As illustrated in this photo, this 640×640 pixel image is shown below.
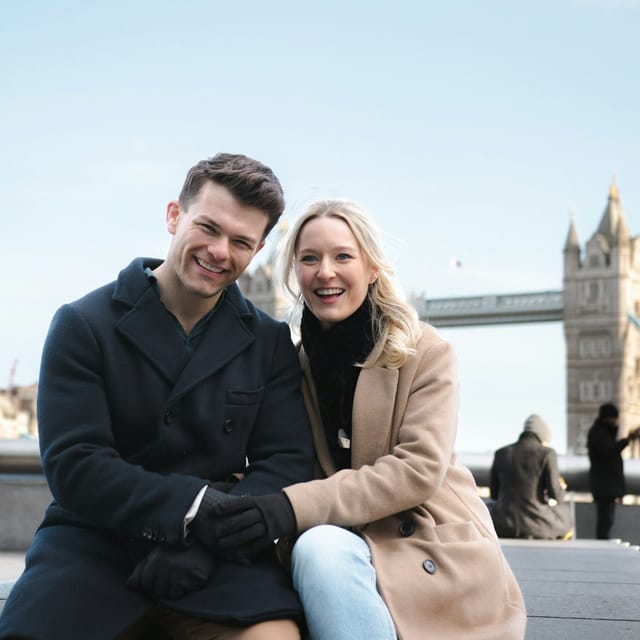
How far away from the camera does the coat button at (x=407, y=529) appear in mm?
1585

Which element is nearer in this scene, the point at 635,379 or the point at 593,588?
the point at 593,588

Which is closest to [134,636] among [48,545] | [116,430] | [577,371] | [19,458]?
[48,545]

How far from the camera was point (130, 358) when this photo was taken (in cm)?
157

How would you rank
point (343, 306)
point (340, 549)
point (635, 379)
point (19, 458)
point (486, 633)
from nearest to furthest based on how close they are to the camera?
1. point (340, 549)
2. point (486, 633)
3. point (343, 306)
4. point (19, 458)
5. point (635, 379)

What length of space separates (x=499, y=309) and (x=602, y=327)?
191 inches

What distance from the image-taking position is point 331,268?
1.66 meters

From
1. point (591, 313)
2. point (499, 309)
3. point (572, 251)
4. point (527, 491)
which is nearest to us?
point (527, 491)

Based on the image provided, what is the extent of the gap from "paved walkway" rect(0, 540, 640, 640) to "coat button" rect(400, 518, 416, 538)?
0.51 m

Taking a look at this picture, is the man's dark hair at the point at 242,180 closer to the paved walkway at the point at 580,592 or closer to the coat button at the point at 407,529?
the coat button at the point at 407,529

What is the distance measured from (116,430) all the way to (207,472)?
0.15 m

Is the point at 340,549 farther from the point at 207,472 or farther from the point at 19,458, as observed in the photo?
the point at 19,458

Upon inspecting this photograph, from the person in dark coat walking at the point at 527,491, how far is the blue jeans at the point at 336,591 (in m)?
3.85

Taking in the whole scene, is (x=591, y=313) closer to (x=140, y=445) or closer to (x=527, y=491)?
(x=527, y=491)

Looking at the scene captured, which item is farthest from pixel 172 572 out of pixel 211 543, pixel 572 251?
pixel 572 251
